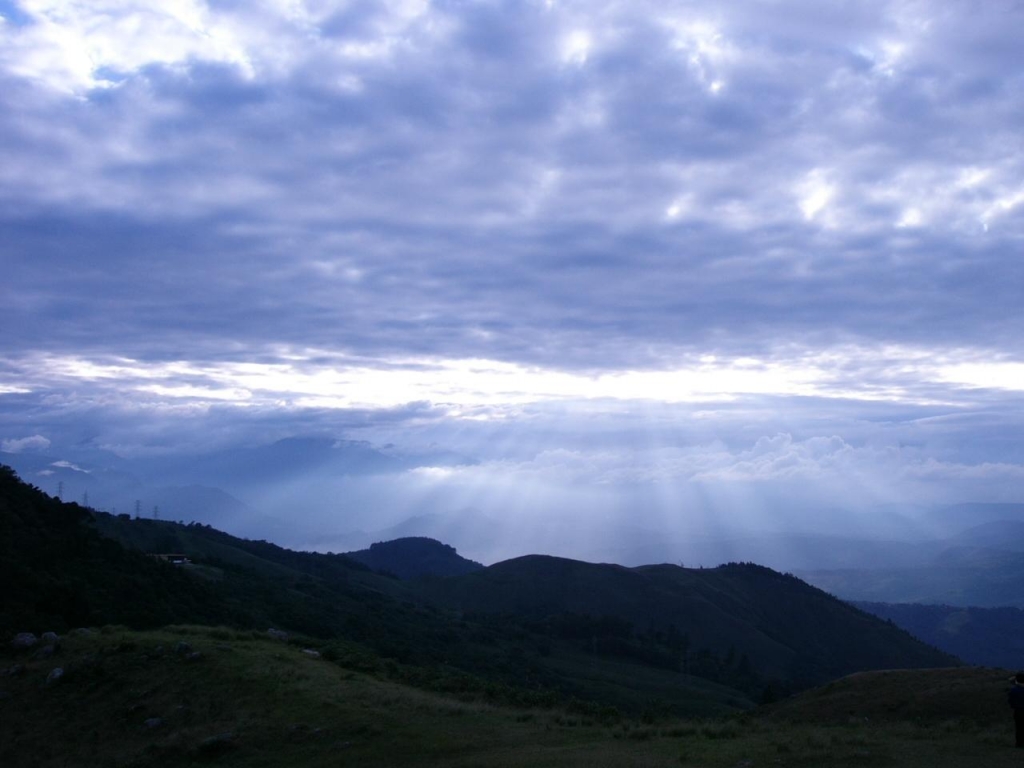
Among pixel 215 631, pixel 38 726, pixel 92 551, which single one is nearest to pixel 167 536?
pixel 92 551

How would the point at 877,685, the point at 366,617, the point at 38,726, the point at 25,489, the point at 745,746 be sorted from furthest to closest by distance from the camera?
the point at 366,617
the point at 25,489
the point at 877,685
the point at 38,726
the point at 745,746

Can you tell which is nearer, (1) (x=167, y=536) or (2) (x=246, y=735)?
(2) (x=246, y=735)

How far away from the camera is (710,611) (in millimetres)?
88000

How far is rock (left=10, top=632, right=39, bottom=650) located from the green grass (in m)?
0.76

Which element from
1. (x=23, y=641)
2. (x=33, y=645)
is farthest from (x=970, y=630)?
(x=23, y=641)

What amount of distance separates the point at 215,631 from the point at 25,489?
75.4ft

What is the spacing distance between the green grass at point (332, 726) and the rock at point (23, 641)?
0.76 m

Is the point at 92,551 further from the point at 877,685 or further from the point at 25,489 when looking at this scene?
the point at 877,685

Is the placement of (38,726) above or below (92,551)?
below

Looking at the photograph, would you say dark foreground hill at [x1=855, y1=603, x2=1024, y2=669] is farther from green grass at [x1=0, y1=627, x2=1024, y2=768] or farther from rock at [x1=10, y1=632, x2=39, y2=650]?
rock at [x1=10, y1=632, x2=39, y2=650]

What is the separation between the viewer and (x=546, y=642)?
62875 millimetres

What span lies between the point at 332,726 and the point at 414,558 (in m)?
127

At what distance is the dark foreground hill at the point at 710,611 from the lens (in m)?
77.8

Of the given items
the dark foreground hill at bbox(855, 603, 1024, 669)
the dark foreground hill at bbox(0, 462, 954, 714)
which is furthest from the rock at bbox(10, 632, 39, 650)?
the dark foreground hill at bbox(855, 603, 1024, 669)
